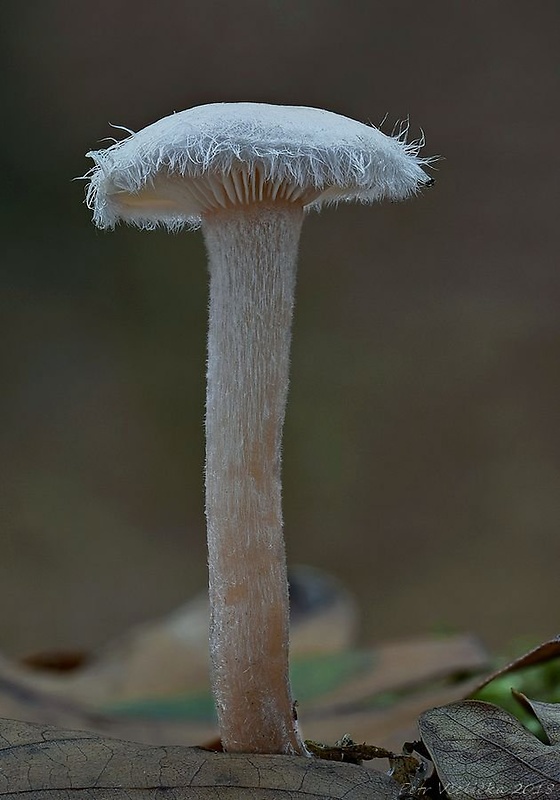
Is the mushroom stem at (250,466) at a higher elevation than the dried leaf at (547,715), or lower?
higher

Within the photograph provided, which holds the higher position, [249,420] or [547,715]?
[249,420]

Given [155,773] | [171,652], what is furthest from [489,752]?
[171,652]

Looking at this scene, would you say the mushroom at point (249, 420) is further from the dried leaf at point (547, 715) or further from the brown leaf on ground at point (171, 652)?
the brown leaf on ground at point (171, 652)

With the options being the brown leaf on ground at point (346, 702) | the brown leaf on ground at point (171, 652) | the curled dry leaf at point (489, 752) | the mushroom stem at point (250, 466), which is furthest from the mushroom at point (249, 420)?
the brown leaf on ground at point (171, 652)

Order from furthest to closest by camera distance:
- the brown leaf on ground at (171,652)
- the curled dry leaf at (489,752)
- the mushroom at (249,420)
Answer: the brown leaf on ground at (171,652) < the mushroom at (249,420) < the curled dry leaf at (489,752)

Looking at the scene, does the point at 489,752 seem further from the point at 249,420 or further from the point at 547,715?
the point at 249,420

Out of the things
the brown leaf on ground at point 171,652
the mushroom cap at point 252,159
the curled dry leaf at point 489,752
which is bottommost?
the curled dry leaf at point 489,752
